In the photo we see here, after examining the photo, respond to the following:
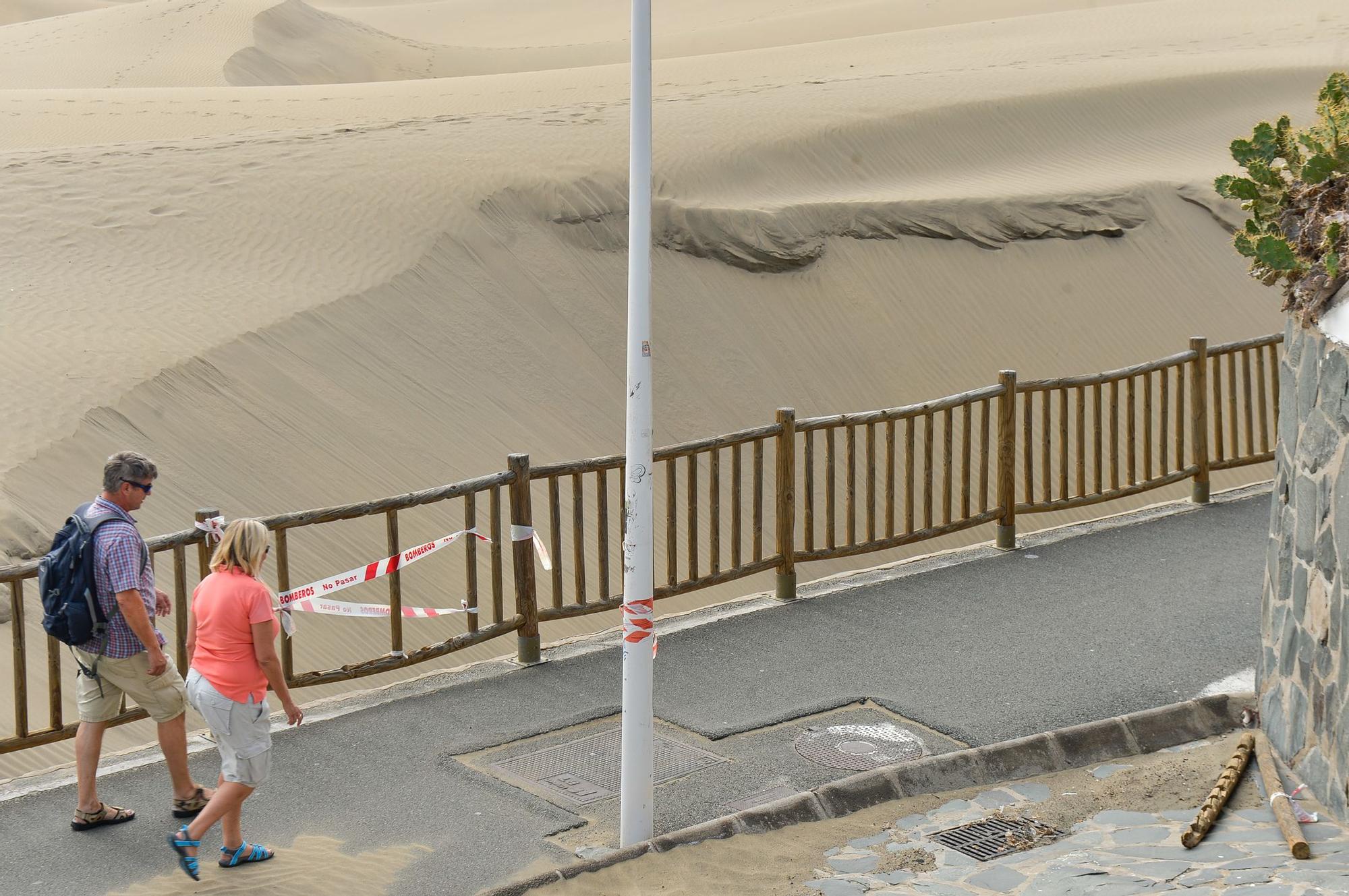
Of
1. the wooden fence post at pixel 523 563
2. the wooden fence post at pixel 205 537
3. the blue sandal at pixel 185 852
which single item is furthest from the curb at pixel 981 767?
the wooden fence post at pixel 205 537

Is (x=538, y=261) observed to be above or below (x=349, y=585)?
above

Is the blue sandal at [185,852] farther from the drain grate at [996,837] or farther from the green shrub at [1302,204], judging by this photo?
the green shrub at [1302,204]

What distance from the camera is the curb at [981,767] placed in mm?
6633

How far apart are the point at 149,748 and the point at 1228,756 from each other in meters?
5.80

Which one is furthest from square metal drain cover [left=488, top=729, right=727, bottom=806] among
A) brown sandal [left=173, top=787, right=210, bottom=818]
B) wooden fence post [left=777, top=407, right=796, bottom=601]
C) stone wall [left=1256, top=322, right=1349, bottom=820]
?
stone wall [left=1256, top=322, right=1349, bottom=820]

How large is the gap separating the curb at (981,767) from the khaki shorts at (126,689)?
209cm

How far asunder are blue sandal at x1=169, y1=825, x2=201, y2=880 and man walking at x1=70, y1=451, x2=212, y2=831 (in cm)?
60

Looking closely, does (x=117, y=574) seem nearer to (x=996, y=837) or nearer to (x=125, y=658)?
(x=125, y=658)

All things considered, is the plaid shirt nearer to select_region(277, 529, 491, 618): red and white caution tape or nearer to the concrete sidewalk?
the concrete sidewalk

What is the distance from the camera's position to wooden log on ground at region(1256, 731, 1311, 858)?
586 cm

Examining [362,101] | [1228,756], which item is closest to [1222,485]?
[1228,756]

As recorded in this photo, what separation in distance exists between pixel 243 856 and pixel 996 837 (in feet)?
11.3

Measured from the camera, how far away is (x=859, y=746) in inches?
304

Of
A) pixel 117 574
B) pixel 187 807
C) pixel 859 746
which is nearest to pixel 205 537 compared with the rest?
pixel 117 574
